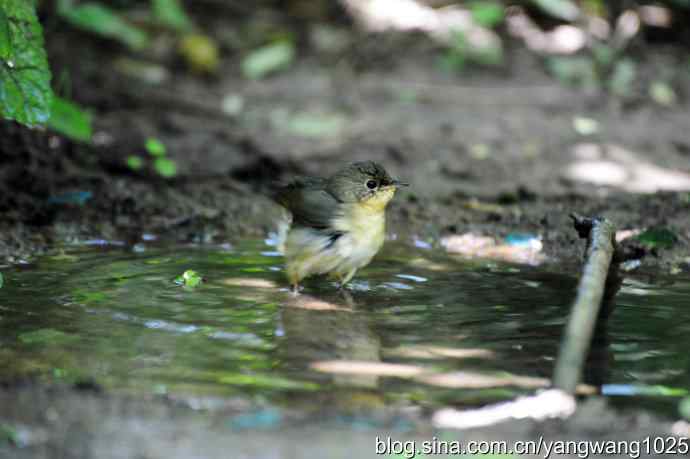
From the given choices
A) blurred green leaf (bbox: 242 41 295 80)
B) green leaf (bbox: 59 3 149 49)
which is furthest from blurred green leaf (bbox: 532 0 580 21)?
green leaf (bbox: 59 3 149 49)

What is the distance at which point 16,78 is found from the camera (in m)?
5.14

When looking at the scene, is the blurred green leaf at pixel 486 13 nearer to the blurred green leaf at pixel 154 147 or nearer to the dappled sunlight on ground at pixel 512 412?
the blurred green leaf at pixel 154 147

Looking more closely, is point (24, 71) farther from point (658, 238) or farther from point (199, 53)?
point (199, 53)

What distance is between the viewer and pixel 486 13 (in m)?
A: 10.2

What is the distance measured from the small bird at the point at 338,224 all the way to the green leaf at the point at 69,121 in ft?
8.08

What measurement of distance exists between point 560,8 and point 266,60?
3.30 meters

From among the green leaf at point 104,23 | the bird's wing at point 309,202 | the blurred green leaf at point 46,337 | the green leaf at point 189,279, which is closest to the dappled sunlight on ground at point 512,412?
the blurred green leaf at point 46,337

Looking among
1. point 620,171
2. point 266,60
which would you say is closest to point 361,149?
point 266,60

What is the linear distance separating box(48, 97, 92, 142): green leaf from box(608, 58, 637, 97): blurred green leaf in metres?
5.35

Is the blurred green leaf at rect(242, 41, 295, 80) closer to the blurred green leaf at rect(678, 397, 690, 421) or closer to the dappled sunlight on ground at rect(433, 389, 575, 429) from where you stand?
the dappled sunlight on ground at rect(433, 389, 575, 429)

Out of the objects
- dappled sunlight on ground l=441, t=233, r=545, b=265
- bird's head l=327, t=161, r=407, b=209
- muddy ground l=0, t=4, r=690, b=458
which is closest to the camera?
bird's head l=327, t=161, r=407, b=209

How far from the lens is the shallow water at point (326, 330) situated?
12.6ft

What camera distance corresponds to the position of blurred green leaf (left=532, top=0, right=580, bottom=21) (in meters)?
10.1

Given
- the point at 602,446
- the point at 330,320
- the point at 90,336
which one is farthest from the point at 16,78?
the point at 602,446
